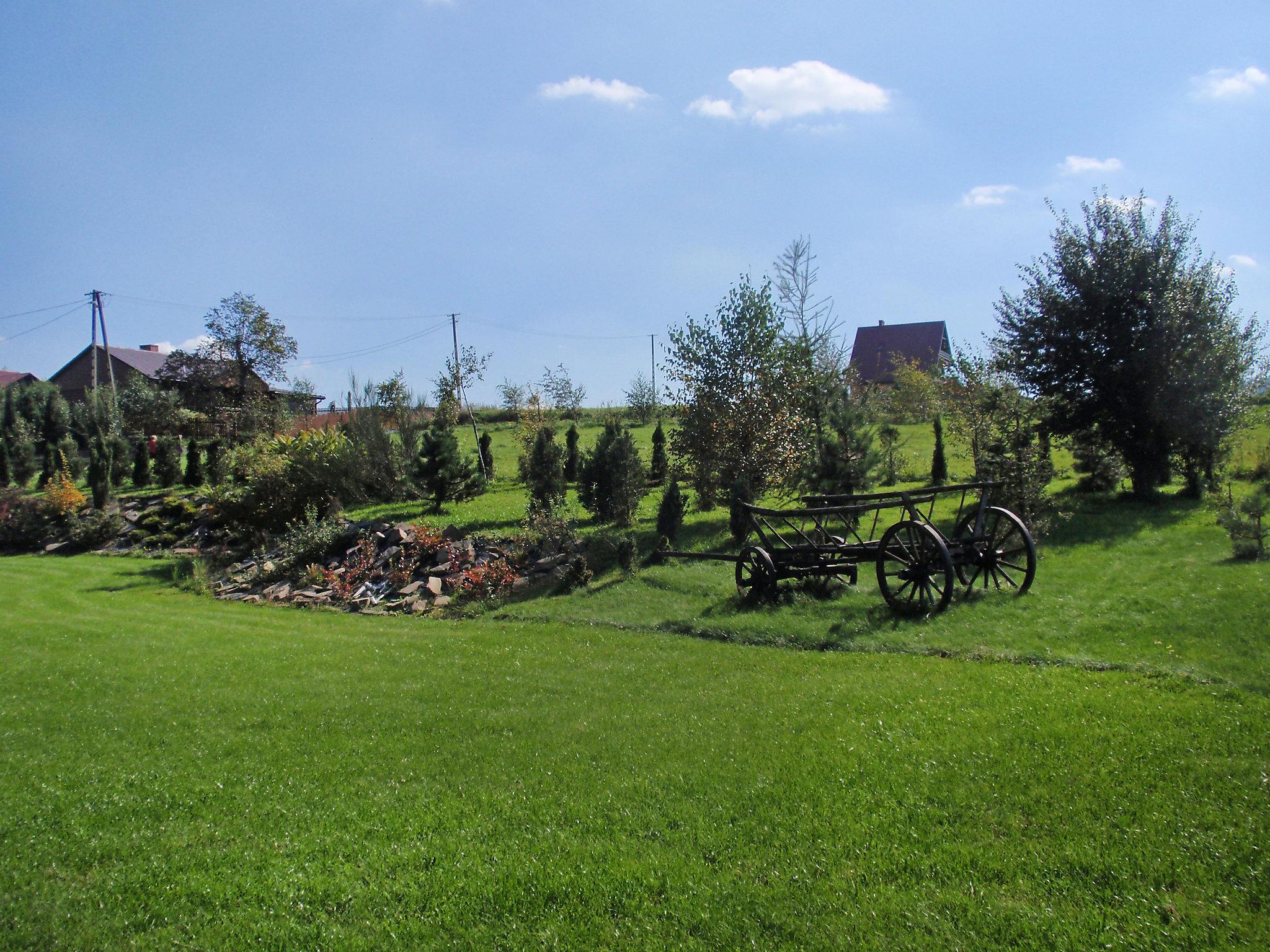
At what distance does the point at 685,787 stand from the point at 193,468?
26.5 meters

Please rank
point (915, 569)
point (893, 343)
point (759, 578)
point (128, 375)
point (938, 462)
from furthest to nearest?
point (893, 343) < point (128, 375) < point (938, 462) < point (759, 578) < point (915, 569)

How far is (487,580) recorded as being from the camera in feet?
38.5

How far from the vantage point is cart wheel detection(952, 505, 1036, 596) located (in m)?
8.23

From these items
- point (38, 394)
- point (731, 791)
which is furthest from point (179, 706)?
point (38, 394)

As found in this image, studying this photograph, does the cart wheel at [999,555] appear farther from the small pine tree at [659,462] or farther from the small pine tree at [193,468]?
the small pine tree at [193,468]

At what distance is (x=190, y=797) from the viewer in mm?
5023

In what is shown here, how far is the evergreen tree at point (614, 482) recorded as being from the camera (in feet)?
47.6

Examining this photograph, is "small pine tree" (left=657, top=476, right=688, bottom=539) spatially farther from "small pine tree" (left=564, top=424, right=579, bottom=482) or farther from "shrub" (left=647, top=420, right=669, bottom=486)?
"small pine tree" (left=564, top=424, right=579, bottom=482)

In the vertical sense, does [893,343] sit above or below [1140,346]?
above

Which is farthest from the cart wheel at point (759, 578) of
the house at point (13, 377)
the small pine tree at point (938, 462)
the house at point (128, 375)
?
the house at point (13, 377)

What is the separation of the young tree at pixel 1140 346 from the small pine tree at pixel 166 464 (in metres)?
27.9

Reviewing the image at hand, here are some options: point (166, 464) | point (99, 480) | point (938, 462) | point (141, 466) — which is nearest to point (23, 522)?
point (99, 480)

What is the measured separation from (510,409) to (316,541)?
24.7m

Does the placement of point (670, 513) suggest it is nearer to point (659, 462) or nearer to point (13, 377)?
point (659, 462)
